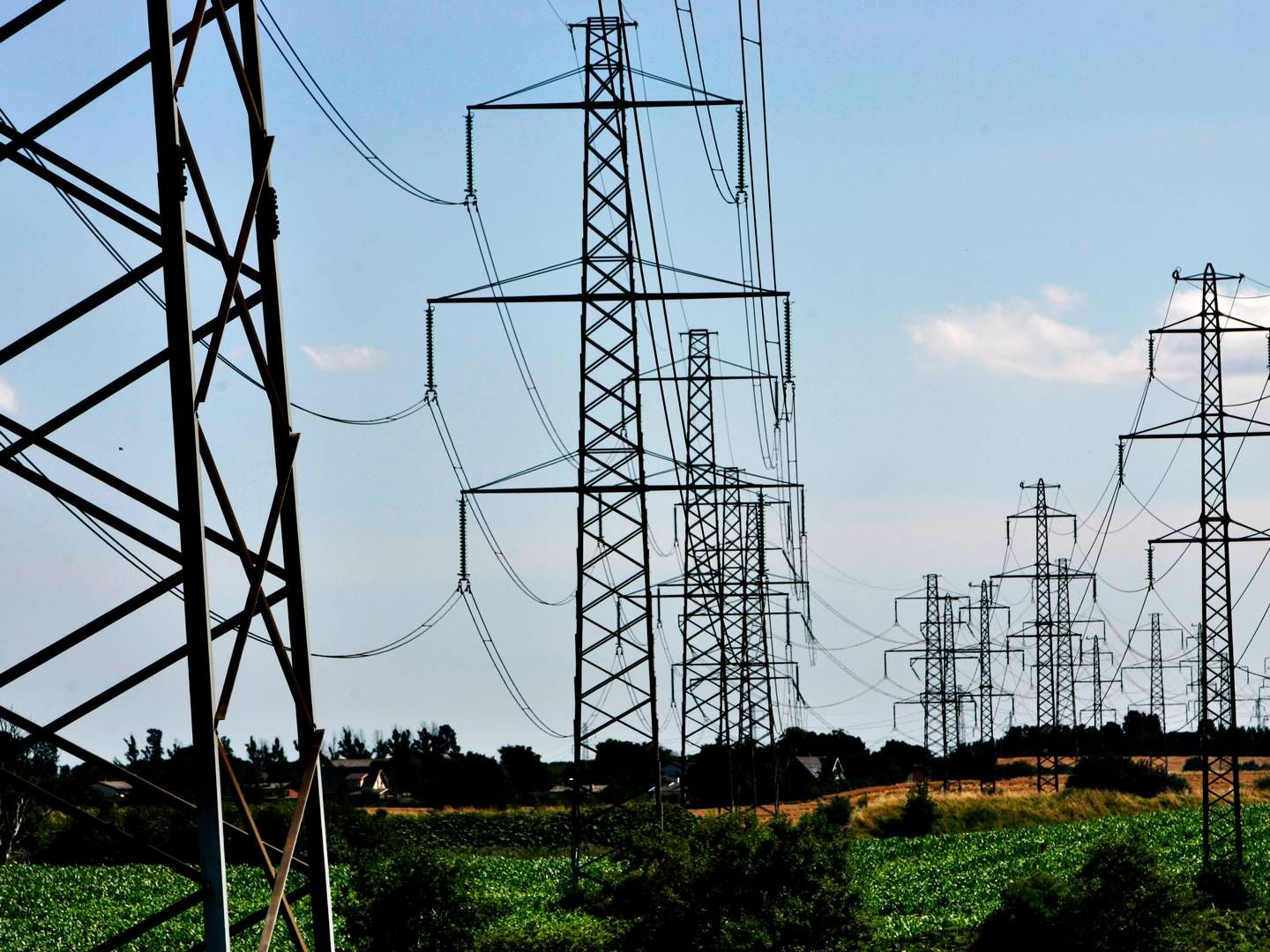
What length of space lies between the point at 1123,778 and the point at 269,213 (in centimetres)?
8585

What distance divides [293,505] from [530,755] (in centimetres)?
11198

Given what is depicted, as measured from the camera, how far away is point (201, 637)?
392 inches

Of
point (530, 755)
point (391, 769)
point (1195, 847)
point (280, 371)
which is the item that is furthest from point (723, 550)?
point (391, 769)

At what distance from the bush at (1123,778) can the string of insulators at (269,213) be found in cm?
8315

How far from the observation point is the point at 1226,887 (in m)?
43.4

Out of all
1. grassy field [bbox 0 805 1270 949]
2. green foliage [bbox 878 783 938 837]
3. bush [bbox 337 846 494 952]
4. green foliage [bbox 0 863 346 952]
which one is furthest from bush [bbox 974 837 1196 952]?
green foliage [bbox 878 783 938 837]

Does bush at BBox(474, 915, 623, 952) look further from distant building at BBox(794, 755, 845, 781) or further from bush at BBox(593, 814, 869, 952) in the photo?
distant building at BBox(794, 755, 845, 781)

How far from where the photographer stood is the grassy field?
45.6 metres

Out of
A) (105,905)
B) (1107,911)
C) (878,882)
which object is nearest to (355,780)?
(105,905)

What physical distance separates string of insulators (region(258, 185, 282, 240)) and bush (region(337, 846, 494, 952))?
64.5 feet

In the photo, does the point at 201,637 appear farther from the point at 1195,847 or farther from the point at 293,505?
the point at 1195,847

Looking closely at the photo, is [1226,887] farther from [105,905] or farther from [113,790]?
[113,790]

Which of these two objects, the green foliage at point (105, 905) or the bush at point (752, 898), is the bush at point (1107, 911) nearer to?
the bush at point (752, 898)

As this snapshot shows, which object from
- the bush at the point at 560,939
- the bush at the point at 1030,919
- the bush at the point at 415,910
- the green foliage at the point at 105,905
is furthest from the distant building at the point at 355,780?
the bush at the point at 415,910
